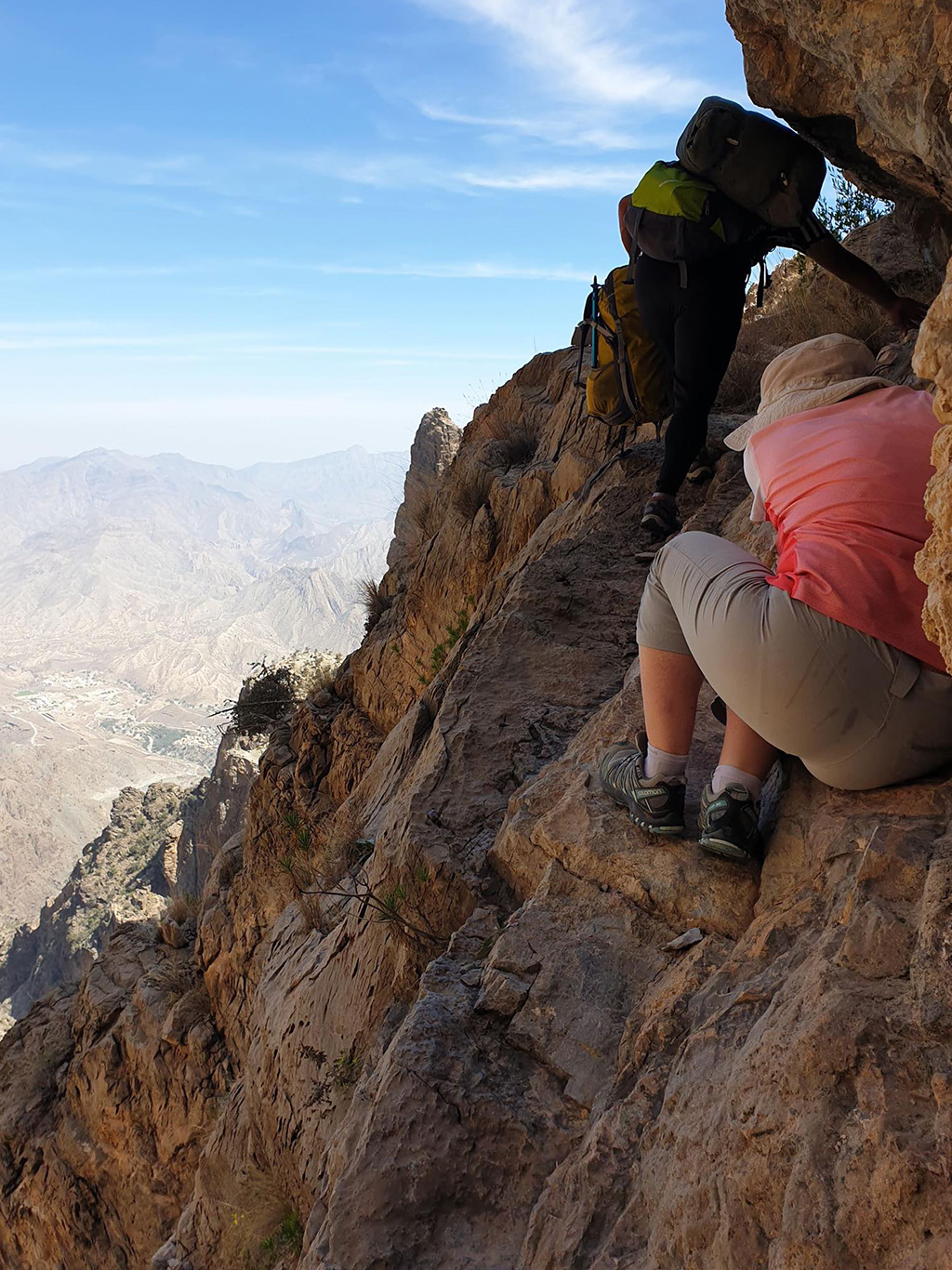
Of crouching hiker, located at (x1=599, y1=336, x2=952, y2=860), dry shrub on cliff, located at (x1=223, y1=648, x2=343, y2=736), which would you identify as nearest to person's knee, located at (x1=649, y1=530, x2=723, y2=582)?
crouching hiker, located at (x1=599, y1=336, x2=952, y2=860)

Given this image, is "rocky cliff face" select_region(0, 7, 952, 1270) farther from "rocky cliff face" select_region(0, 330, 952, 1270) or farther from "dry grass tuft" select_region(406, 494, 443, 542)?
"dry grass tuft" select_region(406, 494, 443, 542)

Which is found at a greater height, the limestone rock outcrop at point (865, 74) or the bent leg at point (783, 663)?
the limestone rock outcrop at point (865, 74)

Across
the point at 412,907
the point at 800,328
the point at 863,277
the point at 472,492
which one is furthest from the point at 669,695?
the point at 472,492

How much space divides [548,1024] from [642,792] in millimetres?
763

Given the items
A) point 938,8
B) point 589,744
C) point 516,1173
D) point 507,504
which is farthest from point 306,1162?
point 507,504

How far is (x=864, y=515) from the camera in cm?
216

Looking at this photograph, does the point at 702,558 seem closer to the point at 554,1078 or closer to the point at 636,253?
the point at 554,1078

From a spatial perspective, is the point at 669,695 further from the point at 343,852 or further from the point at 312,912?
the point at 312,912

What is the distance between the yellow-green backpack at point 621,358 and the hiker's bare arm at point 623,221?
1.15ft

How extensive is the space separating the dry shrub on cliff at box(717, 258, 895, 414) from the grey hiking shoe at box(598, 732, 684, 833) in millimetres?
Answer: 4475

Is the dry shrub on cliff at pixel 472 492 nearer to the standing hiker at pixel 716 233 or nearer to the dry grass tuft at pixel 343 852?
the dry grass tuft at pixel 343 852

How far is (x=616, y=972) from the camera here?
265 centimetres

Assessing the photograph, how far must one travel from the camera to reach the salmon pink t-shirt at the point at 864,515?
2.09m

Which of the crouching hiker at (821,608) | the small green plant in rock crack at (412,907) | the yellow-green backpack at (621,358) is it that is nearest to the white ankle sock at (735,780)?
the crouching hiker at (821,608)
